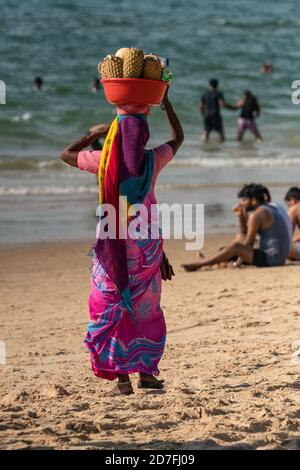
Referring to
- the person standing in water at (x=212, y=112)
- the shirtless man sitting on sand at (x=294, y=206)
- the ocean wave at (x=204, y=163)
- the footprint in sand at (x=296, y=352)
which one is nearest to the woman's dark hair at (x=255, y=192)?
the shirtless man sitting on sand at (x=294, y=206)

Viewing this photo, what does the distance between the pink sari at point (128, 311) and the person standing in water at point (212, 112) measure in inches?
630

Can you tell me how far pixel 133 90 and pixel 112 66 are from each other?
0.52 feet

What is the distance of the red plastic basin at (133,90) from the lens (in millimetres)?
5609

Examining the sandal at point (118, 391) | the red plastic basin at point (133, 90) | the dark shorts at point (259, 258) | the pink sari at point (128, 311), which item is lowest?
the sandal at point (118, 391)

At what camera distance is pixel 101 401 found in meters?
5.70

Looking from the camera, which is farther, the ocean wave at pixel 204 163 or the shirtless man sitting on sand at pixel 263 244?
the ocean wave at pixel 204 163

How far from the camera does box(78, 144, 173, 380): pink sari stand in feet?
18.6

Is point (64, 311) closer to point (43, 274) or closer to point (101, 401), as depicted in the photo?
point (43, 274)

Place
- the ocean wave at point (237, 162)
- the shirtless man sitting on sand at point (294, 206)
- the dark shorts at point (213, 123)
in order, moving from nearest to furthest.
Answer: the shirtless man sitting on sand at point (294, 206)
the ocean wave at point (237, 162)
the dark shorts at point (213, 123)

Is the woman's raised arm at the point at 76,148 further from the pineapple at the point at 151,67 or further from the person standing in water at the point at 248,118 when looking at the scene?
the person standing in water at the point at 248,118

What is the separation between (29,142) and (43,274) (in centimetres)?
1040

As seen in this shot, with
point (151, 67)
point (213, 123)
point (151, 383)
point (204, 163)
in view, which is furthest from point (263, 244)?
point (213, 123)

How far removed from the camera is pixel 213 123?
864 inches
